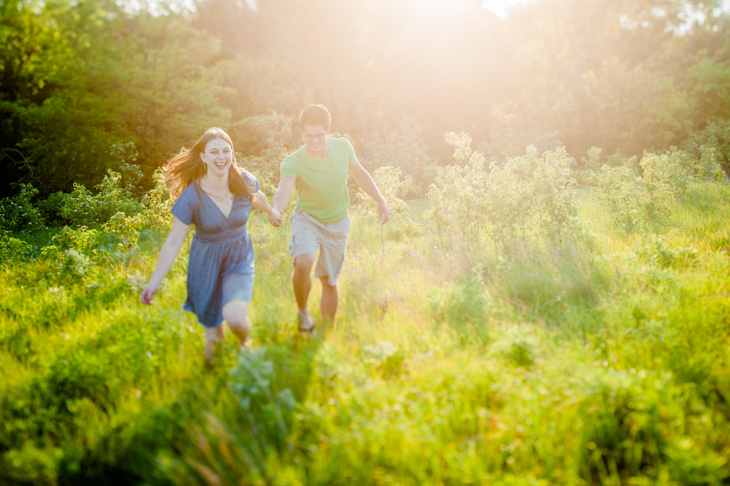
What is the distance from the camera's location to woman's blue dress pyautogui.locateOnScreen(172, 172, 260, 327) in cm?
348

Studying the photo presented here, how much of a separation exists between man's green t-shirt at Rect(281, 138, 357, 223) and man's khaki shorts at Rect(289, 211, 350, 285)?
0.08 meters

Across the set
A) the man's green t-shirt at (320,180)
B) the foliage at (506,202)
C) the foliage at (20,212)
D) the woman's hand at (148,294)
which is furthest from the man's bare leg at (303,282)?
the foliage at (20,212)

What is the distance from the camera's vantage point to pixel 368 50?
2348 centimetres

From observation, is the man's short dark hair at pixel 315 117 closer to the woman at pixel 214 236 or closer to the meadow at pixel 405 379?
the woman at pixel 214 236

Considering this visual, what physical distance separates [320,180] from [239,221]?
87 cm

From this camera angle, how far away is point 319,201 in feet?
13.6

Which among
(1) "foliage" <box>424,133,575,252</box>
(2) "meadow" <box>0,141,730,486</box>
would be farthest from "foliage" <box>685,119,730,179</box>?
(2) "meadow" <box>0,141,730,486</box>

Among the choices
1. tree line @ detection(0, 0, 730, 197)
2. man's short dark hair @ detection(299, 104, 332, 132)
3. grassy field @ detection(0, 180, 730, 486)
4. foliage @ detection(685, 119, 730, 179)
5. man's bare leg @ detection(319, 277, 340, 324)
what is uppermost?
tree line @ detection(0, 0, 730, 197)

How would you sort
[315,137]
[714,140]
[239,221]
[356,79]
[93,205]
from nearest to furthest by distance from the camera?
[239,221], [315,137], [93,205], [714,140], [356,79]

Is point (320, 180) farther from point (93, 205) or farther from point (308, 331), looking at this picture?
point (93, 205)

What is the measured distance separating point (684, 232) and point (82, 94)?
18324 mm

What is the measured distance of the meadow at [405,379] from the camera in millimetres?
2307

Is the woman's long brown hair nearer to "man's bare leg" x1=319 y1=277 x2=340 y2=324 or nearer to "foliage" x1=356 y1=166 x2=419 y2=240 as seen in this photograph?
"man's bare leg" x1=319 y1=277 x2=340 y2=324

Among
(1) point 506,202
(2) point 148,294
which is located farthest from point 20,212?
(1) point 506,202
